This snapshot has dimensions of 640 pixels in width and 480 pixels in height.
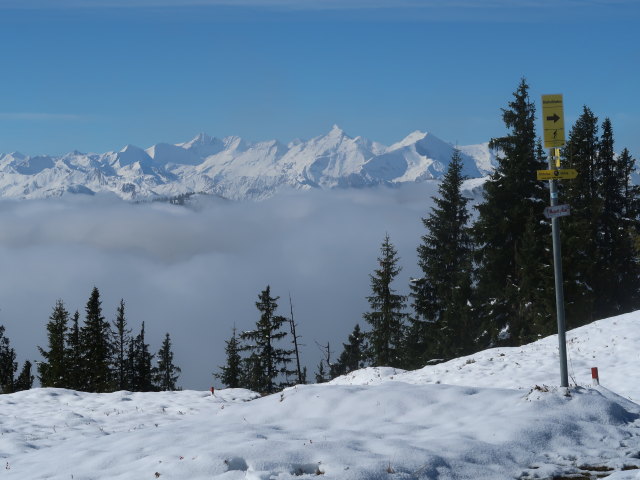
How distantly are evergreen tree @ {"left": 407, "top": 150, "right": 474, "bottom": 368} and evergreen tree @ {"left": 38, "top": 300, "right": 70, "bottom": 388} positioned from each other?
29918 millimetres

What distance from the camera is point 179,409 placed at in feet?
65.5

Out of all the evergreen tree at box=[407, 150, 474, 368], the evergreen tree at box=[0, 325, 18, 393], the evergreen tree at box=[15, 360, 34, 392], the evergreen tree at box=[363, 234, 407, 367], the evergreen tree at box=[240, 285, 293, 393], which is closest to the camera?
the evergreen tree at box=[407, 150, 474, 368]

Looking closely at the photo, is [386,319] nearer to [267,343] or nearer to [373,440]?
[267,343]

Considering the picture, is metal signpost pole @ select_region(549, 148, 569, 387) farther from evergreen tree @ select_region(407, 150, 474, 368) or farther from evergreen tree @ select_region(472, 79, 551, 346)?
evergreen tree @ select_region(407, 150, 474, 368)

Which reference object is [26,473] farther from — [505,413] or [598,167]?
Result: [598,167]

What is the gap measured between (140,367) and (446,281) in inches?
1547

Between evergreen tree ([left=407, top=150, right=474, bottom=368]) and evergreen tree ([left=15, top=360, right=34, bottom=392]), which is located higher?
evergreen tree ([left=407, top=150, right=474, bottom=368])

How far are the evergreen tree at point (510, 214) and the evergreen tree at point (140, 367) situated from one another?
4222 cm

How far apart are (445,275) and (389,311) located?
16.5ft

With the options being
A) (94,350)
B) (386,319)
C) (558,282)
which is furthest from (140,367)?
(558,282)

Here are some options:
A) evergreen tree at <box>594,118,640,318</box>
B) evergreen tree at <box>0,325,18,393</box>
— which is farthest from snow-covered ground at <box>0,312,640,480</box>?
evergreen tree at <box>0,325,18,393</box>

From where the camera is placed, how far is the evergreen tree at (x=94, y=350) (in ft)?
176

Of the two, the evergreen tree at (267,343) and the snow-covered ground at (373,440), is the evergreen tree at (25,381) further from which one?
the snow-covered ground at (373,440)

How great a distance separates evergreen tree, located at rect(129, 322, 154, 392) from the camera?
6844cm
